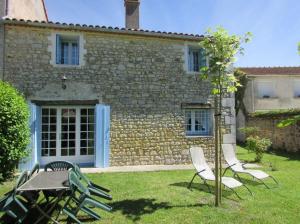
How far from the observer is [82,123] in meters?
9.91

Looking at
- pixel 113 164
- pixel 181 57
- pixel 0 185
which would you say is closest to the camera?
pixel 0 185

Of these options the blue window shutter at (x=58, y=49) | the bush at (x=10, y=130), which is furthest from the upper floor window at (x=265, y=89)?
the bush at (x=10, y=130)

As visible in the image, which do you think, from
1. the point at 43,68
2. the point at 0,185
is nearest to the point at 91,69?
the point at 43,68

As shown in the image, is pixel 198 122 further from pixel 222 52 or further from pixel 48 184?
pixel 48 184

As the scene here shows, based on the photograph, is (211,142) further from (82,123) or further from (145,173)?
(82,123)

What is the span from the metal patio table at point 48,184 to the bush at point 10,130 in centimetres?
281

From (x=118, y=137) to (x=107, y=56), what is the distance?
2918 mm

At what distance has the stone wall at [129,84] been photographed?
30.5ft

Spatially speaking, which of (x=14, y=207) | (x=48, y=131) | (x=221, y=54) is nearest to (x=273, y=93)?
(x=48, y=131)

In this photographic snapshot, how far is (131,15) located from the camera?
516 inches

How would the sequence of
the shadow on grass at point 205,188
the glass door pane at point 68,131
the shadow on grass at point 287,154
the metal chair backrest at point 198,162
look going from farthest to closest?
the shadow on grass at point 287,154
the glass door pane at point 68,131
the metal chair backrest at point 198,162
the shadow on grass at point 205,188

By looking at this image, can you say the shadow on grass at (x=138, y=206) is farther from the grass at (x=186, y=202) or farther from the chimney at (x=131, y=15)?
the chimney at (x=131, y=15)

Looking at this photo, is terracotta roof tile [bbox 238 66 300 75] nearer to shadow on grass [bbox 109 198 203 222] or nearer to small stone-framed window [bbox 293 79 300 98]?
small stone-framed window [bbox 293 79 300 98]

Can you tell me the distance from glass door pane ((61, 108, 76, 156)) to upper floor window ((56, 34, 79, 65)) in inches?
67.0
